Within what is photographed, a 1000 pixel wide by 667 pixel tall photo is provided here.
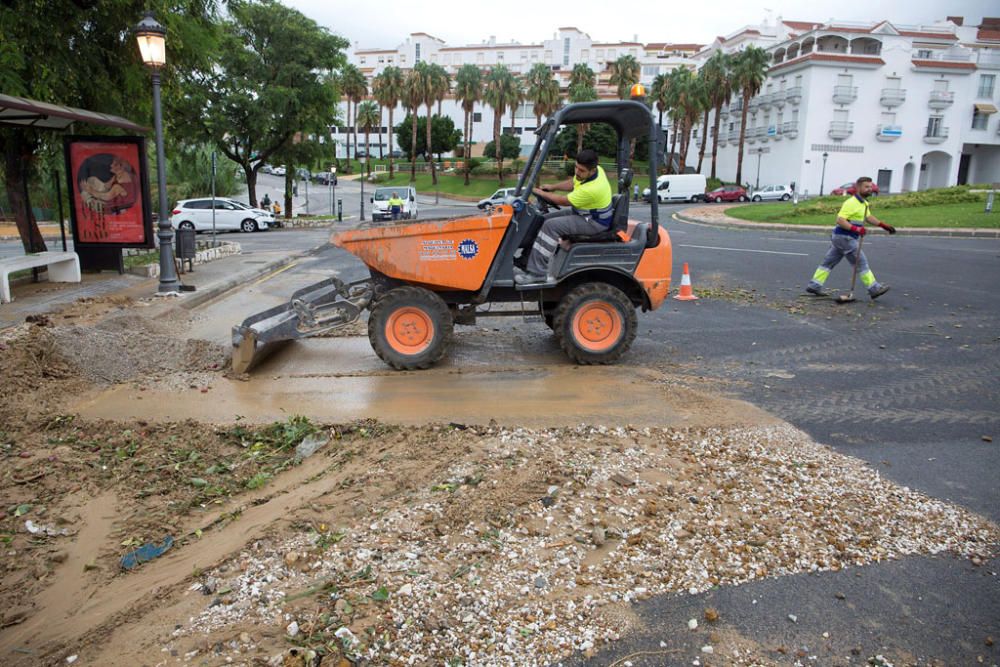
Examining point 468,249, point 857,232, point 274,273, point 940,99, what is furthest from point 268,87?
point 940,99

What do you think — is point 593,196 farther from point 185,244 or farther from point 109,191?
point 109,191

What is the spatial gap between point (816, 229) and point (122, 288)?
22.9m

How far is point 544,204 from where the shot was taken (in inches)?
299

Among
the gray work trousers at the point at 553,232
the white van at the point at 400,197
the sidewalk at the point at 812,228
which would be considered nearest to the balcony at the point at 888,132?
the sidewalk at the point at 812,228

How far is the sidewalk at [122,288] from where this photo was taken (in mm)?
9966

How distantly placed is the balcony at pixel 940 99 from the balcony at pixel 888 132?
10.4 feet

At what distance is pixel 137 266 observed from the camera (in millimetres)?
14172

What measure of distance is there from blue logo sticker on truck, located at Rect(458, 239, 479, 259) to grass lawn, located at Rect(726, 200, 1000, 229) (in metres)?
23.6

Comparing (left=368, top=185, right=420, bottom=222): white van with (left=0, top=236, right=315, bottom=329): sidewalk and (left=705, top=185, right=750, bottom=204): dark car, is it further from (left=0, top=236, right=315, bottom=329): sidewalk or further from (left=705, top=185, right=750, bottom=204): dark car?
(left=705, top=185, right=750, bottom=204): dark car

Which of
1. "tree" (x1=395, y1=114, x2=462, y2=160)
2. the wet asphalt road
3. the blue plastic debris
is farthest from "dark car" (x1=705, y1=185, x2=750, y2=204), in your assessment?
the blue plastic debris

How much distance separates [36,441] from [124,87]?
11.3 m

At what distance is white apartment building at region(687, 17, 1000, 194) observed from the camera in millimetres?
57469

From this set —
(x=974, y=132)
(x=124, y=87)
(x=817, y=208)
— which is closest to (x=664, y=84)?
(x=974, y=132)

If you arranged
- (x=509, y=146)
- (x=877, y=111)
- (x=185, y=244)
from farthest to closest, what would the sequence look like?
(x=509, y=146), (x=877, y=111), (x=185, y=244)
